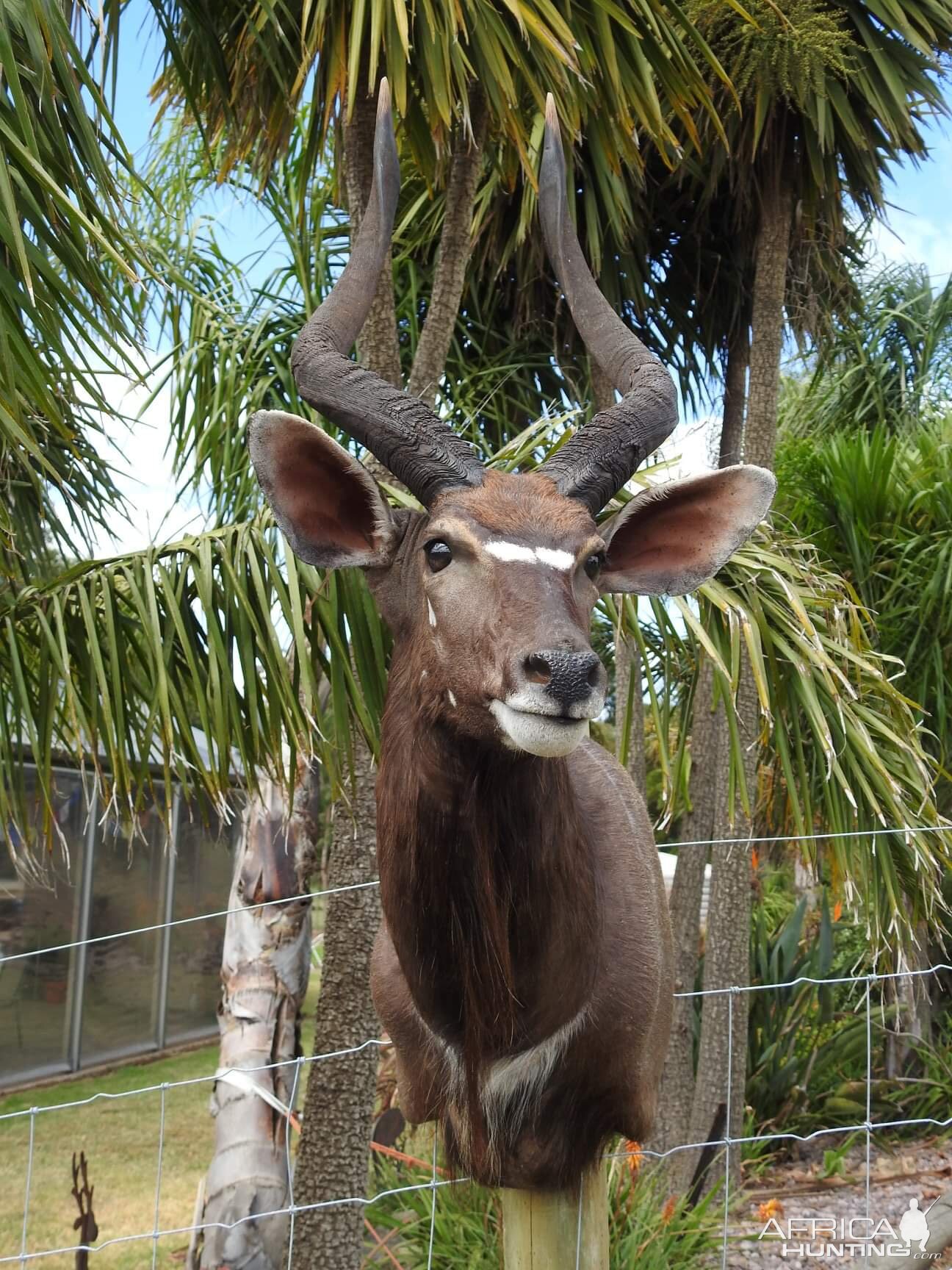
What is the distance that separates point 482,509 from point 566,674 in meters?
0.43

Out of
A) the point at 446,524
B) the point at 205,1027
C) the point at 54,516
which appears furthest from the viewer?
the point at 205,1027

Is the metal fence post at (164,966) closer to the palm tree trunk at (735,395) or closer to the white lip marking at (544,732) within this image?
the palm tree trunk at (735,395)

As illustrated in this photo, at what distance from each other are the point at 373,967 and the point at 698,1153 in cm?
484

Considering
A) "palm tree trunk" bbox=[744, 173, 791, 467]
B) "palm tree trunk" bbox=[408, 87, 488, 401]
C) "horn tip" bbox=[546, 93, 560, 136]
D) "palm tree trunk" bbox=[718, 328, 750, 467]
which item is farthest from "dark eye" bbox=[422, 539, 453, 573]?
"palm tree trunk" bbox=[718, 328, 750, 467]

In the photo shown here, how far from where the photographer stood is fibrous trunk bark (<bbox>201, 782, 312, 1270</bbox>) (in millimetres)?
5129

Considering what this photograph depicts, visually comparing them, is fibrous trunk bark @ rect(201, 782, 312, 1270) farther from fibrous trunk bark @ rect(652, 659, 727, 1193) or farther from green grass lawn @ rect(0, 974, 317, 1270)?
fibrous trunk bark @ rect(652, 659, 727, 1193)

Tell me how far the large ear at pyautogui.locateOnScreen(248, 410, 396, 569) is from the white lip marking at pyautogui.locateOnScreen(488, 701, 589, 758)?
0.56 meters

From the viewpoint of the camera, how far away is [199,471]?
643 centimetres

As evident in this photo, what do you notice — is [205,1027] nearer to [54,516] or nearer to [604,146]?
[54,516]

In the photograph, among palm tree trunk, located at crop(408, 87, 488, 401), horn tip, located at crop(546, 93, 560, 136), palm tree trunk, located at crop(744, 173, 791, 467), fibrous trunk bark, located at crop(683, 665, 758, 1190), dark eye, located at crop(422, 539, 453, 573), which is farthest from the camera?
fibrous trunk bark, located at crop(683, 665, 758, 1190)

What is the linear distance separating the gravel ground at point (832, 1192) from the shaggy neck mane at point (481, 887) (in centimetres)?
407

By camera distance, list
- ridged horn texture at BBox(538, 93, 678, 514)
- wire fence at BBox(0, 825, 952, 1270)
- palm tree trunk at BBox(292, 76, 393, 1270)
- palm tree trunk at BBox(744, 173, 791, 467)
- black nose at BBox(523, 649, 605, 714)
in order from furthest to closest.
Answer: palm tree trunk at BBox(744, 173, 791, 467), palm tree trunk at BBox(292, 76, 393, 1270), wire fence at BBox(0, 825, 952, 1270), ridged horn texture at BBox(538, 93, 678, 514), black nose at BBox(523, 649, 605, 714)

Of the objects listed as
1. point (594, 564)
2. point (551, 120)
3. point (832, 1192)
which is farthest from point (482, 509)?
point (832, 1192)

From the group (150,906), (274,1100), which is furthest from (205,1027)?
(274,1100)
